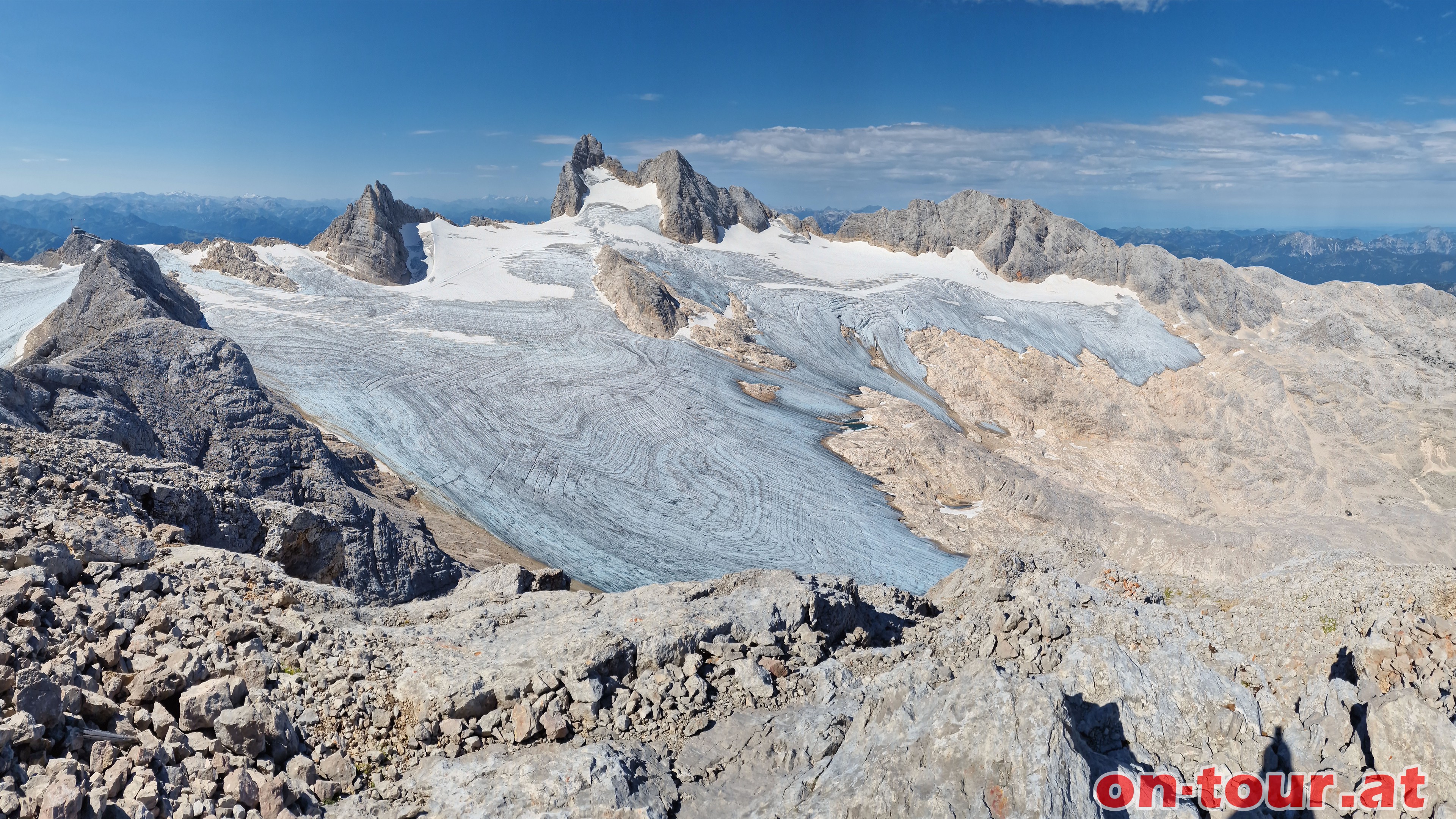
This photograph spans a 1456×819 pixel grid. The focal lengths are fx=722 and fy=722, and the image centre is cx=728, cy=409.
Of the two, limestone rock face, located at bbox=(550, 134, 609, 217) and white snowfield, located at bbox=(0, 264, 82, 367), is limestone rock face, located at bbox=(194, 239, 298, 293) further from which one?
limestone rock face, located at bbox=(550, 134, 609, 217)

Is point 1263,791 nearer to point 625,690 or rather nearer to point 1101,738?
point 1101,738

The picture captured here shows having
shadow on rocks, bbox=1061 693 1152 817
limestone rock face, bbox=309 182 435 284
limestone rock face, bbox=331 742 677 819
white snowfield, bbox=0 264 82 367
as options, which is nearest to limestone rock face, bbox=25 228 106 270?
white snowfield, bbox=0 264 82 367

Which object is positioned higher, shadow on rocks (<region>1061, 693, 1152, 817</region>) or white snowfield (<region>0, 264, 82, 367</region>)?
white snowfield (<region>0, 264, 82, 367</region>)

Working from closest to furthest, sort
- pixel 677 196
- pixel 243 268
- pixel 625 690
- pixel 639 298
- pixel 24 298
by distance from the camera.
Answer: pixel 625 690 < pixel 24 298 < pixel 243 268 < pixel 639 298 < pixel 677 196

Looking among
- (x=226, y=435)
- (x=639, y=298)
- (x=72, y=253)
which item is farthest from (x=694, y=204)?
(x=226, y=435)

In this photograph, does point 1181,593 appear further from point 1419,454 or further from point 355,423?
point 1419,454

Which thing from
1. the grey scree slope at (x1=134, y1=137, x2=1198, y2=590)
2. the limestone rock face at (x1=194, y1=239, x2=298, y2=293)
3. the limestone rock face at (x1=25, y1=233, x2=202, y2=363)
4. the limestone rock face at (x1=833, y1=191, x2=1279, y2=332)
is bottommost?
the grey scree slope at (x1=134, y1=137, x2=1198, y2=590)
